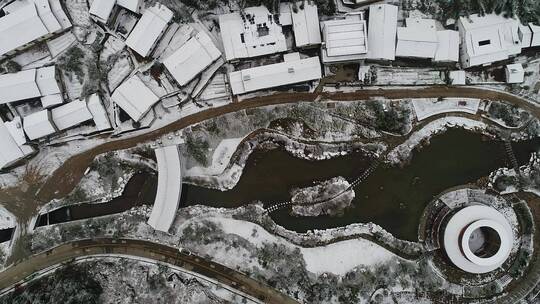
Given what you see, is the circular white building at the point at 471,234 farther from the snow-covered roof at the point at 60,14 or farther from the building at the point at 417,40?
the snow-covered roof at the point at 60,14

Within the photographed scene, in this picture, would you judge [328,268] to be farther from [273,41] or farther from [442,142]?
[273,41]

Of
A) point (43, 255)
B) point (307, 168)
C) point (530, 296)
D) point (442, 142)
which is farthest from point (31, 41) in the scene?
point (530, 296)

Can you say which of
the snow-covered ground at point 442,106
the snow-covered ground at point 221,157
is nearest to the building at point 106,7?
the snow-covered ground at point 221,157

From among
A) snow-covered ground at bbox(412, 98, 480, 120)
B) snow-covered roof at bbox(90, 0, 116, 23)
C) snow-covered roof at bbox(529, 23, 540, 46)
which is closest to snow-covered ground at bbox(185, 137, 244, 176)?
snow-covered roof at bbox(90, 0, 116, 23)

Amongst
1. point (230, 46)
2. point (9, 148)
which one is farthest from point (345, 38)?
point (9, 148)

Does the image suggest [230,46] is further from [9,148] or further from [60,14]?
[9,148]

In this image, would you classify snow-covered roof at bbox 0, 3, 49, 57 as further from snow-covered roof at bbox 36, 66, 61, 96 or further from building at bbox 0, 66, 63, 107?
snow-covered roof at bbox 36, 66, 61, 96
